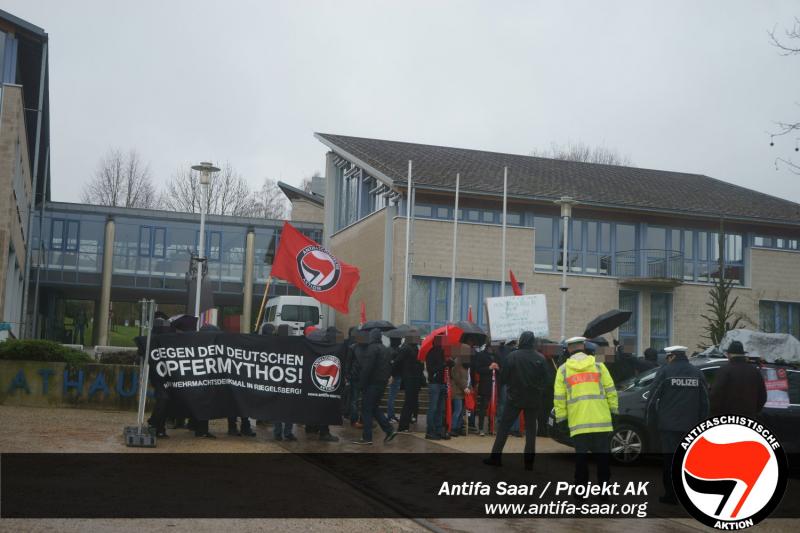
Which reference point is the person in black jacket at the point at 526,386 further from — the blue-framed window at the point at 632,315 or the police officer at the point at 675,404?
the blue-framed window at the point at 632,315

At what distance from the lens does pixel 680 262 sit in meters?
32.5

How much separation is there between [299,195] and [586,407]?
38.2m

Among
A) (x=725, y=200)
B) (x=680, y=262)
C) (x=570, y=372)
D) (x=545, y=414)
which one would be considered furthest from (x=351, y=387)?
(x=725, y=200)

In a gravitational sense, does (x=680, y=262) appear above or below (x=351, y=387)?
above

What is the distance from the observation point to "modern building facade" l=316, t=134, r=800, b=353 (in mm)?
29734

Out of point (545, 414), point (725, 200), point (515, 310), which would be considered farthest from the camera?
point (725, 200)

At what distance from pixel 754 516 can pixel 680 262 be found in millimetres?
25141

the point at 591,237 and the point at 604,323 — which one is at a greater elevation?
the point at 591,237

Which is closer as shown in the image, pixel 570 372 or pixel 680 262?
pixel 570 372

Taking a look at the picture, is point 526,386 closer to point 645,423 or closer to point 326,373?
point 645,423

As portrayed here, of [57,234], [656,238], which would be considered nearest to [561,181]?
[656,238]

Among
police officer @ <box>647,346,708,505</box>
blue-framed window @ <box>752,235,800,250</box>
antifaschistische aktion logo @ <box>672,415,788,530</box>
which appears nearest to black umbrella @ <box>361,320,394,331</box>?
police officer @ <box>647,346,708,505</box>

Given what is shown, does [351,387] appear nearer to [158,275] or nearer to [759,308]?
[759,308]

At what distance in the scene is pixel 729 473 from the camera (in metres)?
8.23
